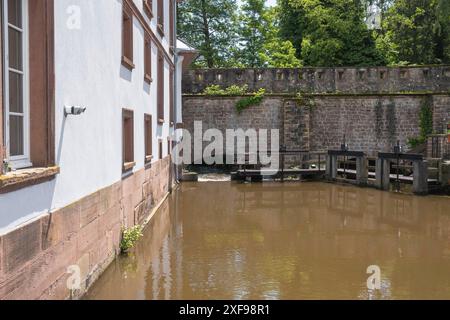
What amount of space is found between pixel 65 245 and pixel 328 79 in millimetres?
21351

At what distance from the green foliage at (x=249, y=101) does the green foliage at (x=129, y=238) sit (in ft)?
48.4

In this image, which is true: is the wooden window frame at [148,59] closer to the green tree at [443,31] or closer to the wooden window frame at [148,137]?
the wooden window frame at [148,137]

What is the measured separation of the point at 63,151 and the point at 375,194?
1369 centimetres

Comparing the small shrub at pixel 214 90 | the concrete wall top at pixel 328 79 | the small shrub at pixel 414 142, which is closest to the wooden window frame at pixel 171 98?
the small shrub at pixel 214 90

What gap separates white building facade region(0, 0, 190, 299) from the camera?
4.45 metres

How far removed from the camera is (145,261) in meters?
8.41

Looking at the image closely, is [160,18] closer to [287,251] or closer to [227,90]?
[227,90]

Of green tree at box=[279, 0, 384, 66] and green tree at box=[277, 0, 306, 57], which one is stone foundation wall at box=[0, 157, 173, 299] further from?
green tree at box=[277, 0, 306, 57]

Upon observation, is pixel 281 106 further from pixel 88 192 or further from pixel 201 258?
pixel 88 192

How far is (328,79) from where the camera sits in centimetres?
2544

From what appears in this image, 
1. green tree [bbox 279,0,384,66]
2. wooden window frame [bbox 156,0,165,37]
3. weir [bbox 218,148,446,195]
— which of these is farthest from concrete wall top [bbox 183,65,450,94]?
wooden window frame [bbox 156,0,165,37]

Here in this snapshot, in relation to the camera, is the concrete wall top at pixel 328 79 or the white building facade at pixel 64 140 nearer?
the white building facade at pixel 64 140

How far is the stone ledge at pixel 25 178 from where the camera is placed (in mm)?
4059

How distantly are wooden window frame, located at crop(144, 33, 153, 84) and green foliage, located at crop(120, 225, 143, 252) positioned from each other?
14.3ft
